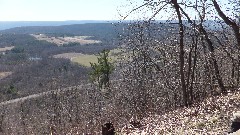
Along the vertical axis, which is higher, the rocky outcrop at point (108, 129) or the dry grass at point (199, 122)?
the dry grass at point (199, 122)

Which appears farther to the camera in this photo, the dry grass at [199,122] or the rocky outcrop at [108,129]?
the rocky outcrop at [108,129]

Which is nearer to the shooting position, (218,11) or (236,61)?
(218,11)

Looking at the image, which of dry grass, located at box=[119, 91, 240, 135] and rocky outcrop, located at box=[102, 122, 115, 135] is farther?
rocky outcrop, located at box=[102, 122, 115, 135]

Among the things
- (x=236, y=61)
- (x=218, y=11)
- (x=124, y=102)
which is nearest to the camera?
(x=218, y=11)

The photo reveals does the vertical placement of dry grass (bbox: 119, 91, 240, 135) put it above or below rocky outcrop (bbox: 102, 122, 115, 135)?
above

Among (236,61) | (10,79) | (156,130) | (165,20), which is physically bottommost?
(10,79)

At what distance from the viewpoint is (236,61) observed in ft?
50.6

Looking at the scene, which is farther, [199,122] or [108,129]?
[108,129]

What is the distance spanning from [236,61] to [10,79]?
4896 inches

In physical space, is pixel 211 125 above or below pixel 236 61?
below

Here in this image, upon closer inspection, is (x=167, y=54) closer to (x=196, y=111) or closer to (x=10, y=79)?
(x=196, y=111)

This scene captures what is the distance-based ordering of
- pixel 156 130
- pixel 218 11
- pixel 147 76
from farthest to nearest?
pixel 147 76, pixel 218 11, pixel 156 130

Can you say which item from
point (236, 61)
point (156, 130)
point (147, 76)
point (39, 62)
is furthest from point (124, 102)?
point (39, 62)

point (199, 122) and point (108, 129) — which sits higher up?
point (199, 122)
